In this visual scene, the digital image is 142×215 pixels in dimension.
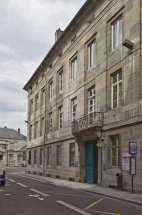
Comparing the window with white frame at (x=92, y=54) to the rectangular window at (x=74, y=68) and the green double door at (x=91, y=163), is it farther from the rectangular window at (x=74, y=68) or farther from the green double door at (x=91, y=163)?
the green double door at (x=91, y=163)

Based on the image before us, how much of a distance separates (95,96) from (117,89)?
2.75m

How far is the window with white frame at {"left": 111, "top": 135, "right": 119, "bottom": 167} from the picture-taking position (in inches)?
666

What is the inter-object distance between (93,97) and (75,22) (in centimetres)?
703

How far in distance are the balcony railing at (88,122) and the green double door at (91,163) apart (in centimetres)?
143

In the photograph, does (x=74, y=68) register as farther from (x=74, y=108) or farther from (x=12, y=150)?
(x=12, y=150)

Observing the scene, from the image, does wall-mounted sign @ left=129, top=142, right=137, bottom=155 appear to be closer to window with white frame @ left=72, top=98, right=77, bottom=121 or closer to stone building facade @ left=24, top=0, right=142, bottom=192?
stone building facade @ left=24, top=0, right=142, bottom=192

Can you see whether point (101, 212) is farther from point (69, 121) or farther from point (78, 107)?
point (69, 121)

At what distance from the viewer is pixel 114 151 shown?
680 inches

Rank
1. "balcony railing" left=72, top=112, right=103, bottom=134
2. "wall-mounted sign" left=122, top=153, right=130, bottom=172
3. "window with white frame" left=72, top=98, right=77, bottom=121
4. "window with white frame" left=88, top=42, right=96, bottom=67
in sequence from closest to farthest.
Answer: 1. "wall-mounted sign" left=122, top=153, right=130, bottom=172
2. "balcony railing" left=72, top=112, right=103, bottom=134
3. "window with white frame" left=88, top=42, right=96, bottom=67
4. "window with white frame" left=72, top=98, right=77, bottom=121

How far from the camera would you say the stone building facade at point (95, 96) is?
15453 mm

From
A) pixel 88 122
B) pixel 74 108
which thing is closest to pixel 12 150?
pixel 74 108

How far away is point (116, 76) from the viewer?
17641mm

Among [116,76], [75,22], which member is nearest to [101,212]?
[116,76]

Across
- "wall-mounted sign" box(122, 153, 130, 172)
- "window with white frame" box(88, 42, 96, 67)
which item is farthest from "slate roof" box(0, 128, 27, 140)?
"wall-mounted sign" box(122, 153, 130, 172)
